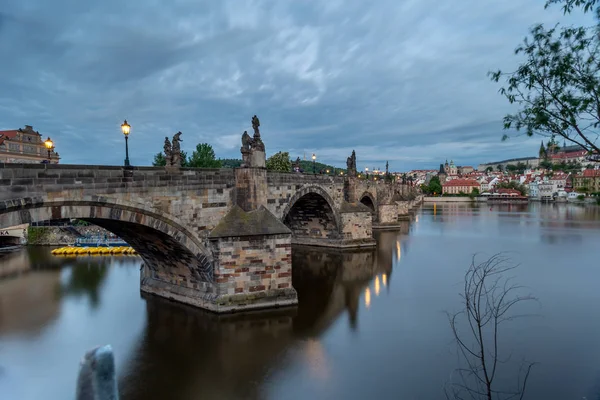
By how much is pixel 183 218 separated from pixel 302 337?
5.73 metres

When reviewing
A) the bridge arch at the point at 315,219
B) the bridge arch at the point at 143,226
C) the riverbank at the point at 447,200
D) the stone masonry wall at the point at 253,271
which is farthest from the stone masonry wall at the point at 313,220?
the riverbank at the point at 447,200

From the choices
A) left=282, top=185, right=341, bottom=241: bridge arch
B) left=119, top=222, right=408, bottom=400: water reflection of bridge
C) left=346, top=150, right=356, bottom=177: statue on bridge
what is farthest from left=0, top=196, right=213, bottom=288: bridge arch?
left=346, top=150, right=356, bottom=177: statue on bridge

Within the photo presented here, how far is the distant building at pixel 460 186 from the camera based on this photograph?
11962 centimetres

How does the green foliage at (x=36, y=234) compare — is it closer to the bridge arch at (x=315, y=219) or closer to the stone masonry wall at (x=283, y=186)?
the bridge arch at (x=315, y=219)

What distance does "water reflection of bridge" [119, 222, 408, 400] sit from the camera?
9586 mm

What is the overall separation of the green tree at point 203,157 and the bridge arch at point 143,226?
107 ft

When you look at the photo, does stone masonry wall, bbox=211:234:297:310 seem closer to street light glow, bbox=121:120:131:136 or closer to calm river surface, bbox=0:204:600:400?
calm river surface, bbox=0:204:600:400

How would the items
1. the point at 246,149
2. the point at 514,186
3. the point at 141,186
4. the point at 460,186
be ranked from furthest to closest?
the point at 460,186
the point at 514,186
the point at 246,149
the point at 141,186

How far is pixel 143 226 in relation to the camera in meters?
12.3

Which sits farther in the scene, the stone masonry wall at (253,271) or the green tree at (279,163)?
the green tree at (279,163)

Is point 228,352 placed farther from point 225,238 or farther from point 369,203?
point 369,203

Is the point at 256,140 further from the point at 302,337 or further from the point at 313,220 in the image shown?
the point at 313,220

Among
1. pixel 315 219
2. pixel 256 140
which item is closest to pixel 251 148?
pixel 256 140

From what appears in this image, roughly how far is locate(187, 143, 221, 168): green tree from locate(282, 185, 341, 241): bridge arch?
22538 mm
